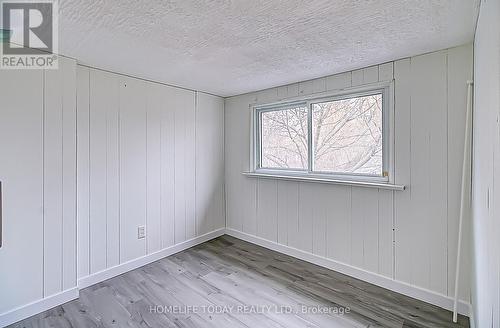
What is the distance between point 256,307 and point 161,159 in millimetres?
1959

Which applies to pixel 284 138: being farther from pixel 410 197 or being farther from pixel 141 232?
pixel 141 232

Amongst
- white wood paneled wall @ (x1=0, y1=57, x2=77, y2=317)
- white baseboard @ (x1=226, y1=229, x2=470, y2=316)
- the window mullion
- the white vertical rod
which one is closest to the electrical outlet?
white wood paneled wall @ (x1=0, y1=57, x2=77, y2=317)

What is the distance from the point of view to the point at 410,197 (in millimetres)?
2227

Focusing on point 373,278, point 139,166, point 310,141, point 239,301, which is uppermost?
point 310,141

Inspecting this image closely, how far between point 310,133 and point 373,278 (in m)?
1.65

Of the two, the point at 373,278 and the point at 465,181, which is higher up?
the point at 465,181

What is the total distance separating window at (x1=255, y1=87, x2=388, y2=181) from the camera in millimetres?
2482

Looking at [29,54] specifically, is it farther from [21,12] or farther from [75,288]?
[75,288]

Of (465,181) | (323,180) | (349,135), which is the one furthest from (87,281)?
(465,181)

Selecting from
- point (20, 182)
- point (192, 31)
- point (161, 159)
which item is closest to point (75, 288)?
point (20, 182)

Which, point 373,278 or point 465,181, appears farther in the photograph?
point 373,278

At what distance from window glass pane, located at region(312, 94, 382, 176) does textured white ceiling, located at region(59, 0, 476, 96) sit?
0.40 metres

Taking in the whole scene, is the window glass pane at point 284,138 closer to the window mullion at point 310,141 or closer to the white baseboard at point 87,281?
the window mullion at point 310,141

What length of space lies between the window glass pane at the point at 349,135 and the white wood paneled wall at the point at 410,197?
190mm
